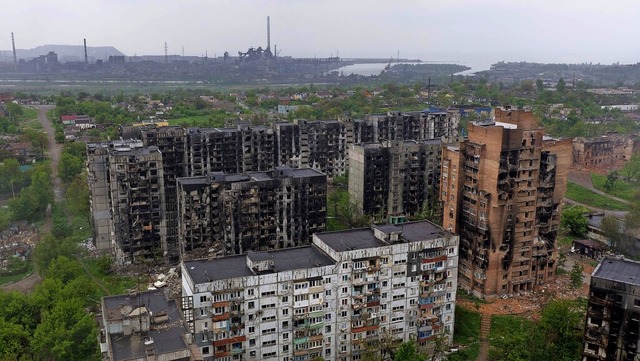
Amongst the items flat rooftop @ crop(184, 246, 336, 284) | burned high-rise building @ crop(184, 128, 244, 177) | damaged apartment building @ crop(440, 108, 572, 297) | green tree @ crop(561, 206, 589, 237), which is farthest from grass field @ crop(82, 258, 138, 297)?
green tree @ crop(561, 206, 589, 237)

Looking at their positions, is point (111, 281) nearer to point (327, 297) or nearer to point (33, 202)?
point (33, 202)

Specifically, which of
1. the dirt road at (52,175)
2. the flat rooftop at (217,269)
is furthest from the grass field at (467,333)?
the dirt road at (52,175)

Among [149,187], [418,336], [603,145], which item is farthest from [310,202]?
[603,145]

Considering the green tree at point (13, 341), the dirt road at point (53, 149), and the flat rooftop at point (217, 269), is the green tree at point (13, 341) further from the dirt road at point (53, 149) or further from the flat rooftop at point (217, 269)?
the dirt road at point (53, 149)

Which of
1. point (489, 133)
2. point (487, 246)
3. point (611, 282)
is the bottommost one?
point (487, 246)

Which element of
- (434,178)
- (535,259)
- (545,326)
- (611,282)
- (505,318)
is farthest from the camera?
(434,178)

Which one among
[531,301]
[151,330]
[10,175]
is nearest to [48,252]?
[151,330]

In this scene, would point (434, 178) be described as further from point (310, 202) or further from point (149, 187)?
point (149, 187)
